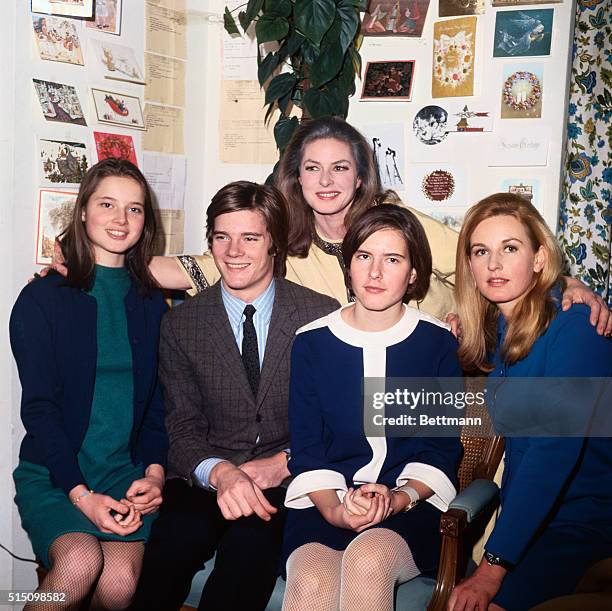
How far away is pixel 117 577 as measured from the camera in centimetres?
168

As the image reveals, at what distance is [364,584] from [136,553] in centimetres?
58

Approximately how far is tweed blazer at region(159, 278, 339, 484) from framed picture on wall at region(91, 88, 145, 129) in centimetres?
83

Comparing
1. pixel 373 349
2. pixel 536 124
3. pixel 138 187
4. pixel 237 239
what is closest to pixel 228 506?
pixel 373 349

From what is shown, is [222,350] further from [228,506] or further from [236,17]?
[236,17]

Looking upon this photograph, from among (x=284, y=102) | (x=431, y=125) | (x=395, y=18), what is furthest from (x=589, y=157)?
(x=284, y=102)

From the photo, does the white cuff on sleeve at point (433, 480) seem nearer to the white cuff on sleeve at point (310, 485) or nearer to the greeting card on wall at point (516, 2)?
the white cuff on sleeve at point (310, 485)

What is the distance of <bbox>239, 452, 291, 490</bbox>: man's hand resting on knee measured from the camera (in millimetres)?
1824

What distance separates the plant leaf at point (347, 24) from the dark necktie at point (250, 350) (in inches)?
41.8

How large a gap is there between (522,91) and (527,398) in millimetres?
1273

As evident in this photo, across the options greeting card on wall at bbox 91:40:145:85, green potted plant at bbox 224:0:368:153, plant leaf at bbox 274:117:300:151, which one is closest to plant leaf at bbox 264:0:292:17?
green potted plant at bbox 224:0:368:153

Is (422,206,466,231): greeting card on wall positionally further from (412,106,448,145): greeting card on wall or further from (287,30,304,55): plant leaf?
(287,30,304,55): plant leaf

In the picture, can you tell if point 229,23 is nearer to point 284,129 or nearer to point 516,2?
point 284,129

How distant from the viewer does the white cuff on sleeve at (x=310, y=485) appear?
5.50 feet

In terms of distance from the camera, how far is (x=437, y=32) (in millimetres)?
2627
